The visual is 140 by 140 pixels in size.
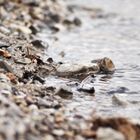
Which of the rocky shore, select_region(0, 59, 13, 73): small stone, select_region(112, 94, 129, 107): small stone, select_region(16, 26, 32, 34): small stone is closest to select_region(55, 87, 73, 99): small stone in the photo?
the rocky shore

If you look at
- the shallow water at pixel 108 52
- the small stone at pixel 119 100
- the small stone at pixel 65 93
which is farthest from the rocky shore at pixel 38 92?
the small stone at pixel 119 100

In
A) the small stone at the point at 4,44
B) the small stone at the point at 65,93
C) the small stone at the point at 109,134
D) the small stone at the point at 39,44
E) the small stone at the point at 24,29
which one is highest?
the small stone at the point at 24,29

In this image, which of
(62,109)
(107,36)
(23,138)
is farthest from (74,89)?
(107,36)

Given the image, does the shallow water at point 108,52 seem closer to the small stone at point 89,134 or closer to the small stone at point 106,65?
the small stone at point 106,65

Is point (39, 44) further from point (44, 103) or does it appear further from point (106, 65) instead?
point (44, 103)

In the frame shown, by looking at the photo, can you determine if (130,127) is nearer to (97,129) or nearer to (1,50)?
(97,129)
